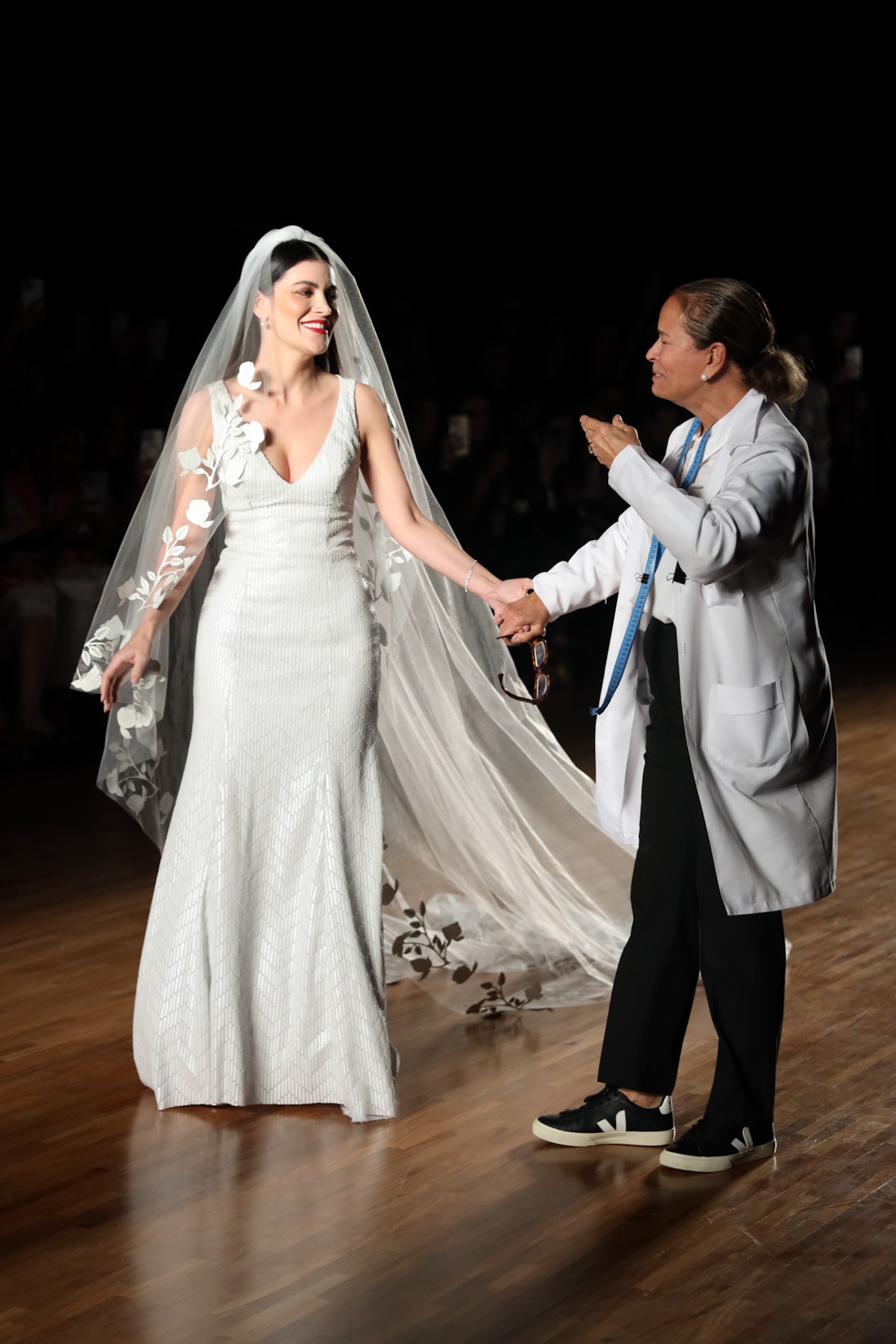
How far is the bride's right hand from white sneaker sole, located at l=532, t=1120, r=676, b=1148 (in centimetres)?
116

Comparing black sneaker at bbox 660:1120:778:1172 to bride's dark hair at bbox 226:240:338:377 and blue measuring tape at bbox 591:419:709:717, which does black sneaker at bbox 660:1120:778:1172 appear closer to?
blue measuring tape at bbox 591:419:709:717

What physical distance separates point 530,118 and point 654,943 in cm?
805

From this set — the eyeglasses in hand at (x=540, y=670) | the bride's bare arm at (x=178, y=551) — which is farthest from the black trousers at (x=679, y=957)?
the bride's bare arm at (x=178, y=551)

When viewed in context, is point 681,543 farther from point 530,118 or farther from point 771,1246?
point 530,118

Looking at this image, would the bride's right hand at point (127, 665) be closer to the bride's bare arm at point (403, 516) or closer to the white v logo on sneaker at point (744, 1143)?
the bride's bare arm at point (403, 516)

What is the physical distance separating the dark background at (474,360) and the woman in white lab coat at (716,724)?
385cm

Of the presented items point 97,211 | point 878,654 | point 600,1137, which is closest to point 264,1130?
point 600,1137

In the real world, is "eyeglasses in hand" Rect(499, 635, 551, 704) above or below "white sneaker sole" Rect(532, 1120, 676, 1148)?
above

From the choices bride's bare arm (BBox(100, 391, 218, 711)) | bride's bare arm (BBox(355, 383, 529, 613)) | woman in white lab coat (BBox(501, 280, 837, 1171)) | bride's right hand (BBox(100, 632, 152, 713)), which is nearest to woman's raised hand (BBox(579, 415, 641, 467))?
woman in white lab coat (BBox(501, 280, 837, 1171))

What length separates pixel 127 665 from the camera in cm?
321

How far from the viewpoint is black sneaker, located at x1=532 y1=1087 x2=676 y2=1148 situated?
2.87 meters

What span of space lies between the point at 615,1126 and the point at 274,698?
3.26ft

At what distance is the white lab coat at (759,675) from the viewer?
2604 mm

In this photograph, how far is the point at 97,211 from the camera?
8.03 metres
